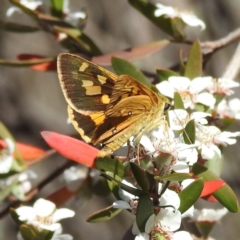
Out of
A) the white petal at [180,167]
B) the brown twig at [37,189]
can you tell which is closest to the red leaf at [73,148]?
the white petal at [180,167]

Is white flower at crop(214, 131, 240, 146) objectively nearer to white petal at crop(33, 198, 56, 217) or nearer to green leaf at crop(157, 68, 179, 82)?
green leaf at crop(157, 68, 179, 82)

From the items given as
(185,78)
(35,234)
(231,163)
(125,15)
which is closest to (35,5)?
(185,78)

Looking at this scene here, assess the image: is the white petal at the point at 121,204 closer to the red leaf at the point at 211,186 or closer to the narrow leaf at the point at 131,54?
the red leaf at the point at 211,186

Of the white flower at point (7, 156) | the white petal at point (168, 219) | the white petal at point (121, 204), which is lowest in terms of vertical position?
the white flower at point (7, 156)

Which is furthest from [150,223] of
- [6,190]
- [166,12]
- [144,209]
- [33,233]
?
[166,12]

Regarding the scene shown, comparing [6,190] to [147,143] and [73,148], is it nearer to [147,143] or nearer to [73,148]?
[73,148]

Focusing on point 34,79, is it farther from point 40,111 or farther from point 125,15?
point 125,15
